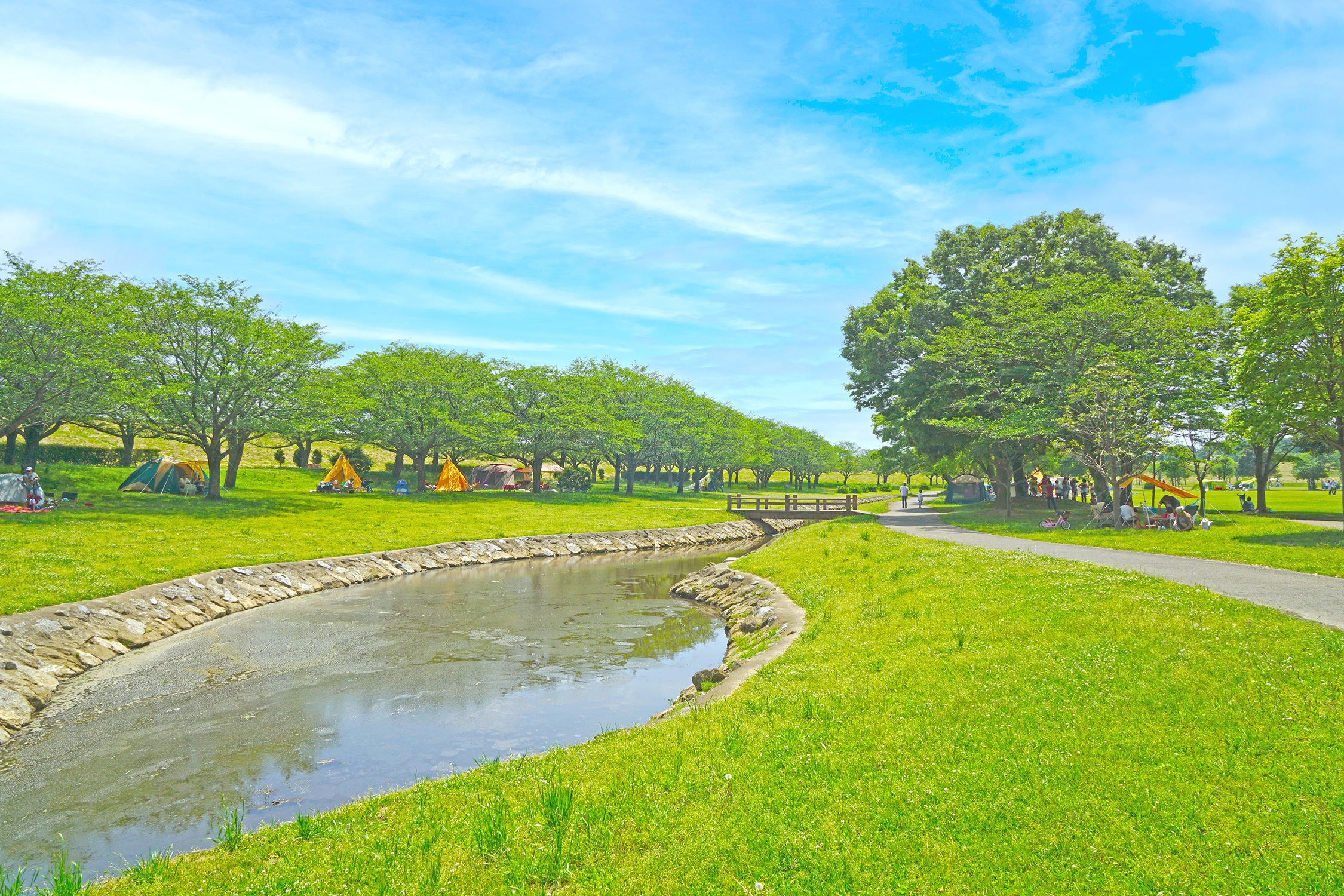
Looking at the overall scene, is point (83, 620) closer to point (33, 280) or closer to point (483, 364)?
point (33, 280)

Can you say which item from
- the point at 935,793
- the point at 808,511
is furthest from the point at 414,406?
the point at 935,793

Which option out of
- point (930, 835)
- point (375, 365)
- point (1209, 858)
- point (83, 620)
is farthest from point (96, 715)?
point (375, 365)

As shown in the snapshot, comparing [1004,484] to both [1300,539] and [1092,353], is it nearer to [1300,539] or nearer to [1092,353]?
[1092,353]

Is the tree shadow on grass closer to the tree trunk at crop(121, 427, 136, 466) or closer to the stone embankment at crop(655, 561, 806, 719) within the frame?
the stone embankment at crop(655, 561, 806, 719)

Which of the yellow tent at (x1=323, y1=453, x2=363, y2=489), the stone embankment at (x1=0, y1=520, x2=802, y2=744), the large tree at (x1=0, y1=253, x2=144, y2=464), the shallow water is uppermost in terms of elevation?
the large tree at (x1=0, y1=253, x2=144, y2=464)

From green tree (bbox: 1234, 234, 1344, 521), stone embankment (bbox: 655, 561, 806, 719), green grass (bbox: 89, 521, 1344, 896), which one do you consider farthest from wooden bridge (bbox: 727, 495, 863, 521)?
green grass (bbox: 89, 521, 1344, 896)

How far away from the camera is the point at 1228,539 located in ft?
84.7

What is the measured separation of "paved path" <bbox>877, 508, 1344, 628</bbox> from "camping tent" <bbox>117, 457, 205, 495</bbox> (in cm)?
4421

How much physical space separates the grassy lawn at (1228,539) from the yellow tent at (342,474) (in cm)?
4779

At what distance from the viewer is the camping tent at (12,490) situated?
104ft

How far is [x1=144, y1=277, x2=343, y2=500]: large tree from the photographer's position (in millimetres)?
38938

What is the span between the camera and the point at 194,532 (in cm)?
2825

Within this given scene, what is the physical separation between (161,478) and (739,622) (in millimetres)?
40325

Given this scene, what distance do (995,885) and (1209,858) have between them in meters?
1.87
